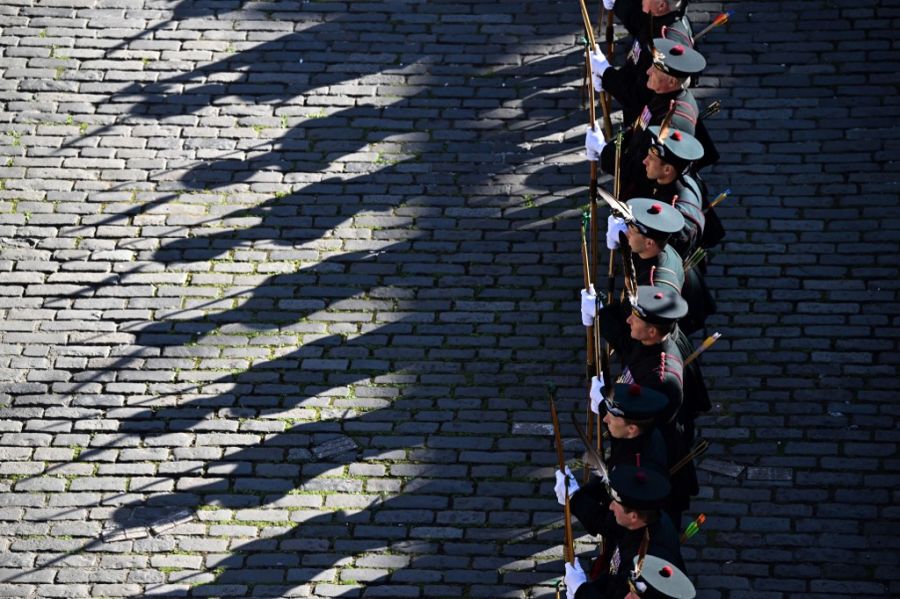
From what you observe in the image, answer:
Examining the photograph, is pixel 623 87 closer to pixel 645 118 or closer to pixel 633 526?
pixel 645 118

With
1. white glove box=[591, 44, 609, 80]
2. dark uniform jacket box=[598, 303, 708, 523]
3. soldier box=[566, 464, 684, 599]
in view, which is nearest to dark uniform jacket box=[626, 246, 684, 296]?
dark uniform jacket box=[598, 303, 708, 523]

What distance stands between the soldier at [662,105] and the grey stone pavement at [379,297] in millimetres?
1019

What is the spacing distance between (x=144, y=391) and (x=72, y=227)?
6.22 feet

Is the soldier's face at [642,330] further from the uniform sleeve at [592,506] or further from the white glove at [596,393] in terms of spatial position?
the uniform sleeve at [592,506]

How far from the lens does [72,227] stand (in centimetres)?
1216

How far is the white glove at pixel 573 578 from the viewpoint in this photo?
9.02m

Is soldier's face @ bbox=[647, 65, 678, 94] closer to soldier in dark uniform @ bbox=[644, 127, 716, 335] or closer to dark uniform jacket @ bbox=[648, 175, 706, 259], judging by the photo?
soldier in dark uniform @ bbox=[644, 127, 716, 335]

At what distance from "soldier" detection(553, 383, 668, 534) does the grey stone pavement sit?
2.55ft

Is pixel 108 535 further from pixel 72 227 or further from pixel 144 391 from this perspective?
pixel 72 227

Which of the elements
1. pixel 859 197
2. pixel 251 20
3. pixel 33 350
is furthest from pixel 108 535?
pixel 859 197

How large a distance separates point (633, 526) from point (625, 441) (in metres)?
0.73

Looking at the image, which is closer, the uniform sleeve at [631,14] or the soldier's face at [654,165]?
the soldier's face at [654,165]

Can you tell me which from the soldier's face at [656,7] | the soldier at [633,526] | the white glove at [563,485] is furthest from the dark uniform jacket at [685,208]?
the soldier at [633,526]

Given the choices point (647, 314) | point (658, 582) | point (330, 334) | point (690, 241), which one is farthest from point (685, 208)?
point (658, 582)
